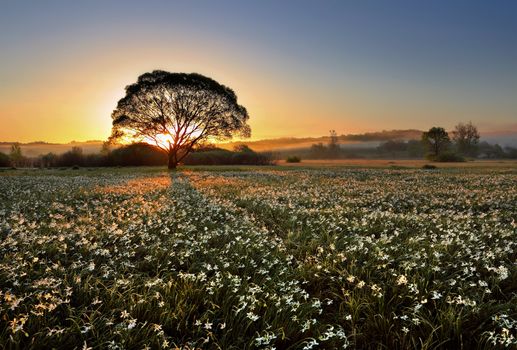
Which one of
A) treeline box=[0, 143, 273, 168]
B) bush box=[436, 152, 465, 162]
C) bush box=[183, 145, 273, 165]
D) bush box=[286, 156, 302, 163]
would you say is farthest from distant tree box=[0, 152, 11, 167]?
bush box=[436, 152, 465, 162]

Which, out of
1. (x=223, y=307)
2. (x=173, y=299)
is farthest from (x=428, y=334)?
(x=173, y=299)

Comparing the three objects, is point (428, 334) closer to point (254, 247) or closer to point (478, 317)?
point (478, 317)

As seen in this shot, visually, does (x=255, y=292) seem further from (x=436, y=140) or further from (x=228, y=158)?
(x=436, y=140)

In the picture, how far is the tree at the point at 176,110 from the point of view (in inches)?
1938

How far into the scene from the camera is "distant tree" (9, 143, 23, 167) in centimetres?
8056

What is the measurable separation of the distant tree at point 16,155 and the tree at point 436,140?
11173 cm

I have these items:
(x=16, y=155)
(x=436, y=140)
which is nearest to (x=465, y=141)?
(x=436, y=140)

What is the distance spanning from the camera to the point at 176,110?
165ft

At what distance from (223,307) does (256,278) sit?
1176 millimetres

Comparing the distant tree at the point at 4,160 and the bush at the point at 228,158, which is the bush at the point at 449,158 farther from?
the distant tree at the point at 4,160

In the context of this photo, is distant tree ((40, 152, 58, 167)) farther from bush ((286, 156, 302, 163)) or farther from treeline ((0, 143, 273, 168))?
bush ((286, 156, 302, 163))

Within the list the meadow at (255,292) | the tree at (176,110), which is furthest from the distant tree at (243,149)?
the meadow at (255,292)

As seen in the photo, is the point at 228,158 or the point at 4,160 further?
the point at 228,158

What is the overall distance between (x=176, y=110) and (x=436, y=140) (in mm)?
85882
